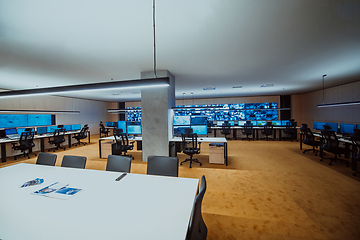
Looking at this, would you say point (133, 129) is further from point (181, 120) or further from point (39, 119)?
point (39, 119)

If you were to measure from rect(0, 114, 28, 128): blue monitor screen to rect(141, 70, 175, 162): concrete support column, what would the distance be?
23.5ft

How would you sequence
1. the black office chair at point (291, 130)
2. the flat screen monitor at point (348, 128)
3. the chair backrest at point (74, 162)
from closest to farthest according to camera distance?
1. the chair backrest at point (74, 162)
2. the flat screen monitor at point (348, 128)
3. the black office chair at point (291, 130)

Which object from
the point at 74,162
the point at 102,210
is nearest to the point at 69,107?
the point at 74,162

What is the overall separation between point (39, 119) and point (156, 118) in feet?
27.0

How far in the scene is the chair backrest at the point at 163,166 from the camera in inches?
96.3

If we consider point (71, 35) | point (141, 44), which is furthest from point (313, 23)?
point (71, 35)

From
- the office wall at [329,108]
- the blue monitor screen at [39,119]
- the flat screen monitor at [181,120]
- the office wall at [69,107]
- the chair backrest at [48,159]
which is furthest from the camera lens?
the blue monitor screen at [39,119]

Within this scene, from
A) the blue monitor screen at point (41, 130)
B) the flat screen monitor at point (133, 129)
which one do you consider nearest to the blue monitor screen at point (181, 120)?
the flat screen monitor at point (133, 129)

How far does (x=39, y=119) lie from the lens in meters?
8.93

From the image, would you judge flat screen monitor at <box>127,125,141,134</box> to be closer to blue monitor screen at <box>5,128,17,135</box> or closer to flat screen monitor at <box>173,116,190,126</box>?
flat screen monitor at <box>173,116,190,126</box>

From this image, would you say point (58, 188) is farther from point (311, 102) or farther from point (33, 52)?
point (311, 102)

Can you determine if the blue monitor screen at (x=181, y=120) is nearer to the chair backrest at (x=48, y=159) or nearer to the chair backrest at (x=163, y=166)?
the chair backrest at (x=163, y=166)

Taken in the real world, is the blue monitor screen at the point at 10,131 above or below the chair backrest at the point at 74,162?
above

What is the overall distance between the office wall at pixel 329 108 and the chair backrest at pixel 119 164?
9734mm
